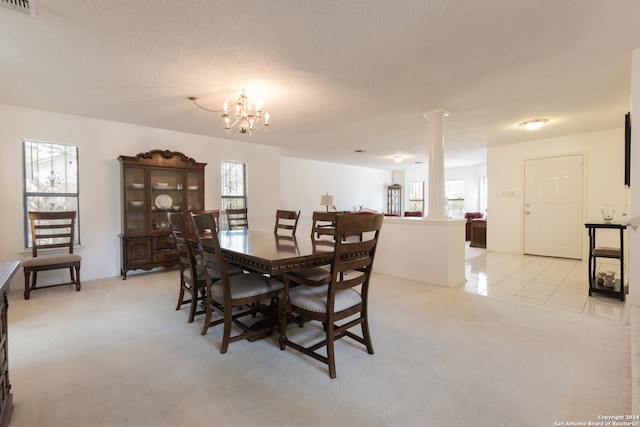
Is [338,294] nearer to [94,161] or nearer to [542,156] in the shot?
[94,161]

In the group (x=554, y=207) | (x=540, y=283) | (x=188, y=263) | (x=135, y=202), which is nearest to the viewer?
(x=188, y=263)

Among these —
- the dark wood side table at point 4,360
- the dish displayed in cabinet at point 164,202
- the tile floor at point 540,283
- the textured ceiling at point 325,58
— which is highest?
the textured ceiling at point 325,58

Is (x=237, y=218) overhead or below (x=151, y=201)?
below

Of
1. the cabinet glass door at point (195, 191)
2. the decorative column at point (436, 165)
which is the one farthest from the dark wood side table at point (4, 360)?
the decorative column at point (436, 165)

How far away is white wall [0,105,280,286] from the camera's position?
3.59 meters

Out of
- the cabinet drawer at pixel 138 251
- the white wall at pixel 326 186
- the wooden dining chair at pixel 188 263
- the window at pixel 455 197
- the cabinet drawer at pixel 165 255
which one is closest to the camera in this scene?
the wooden dining chair at pixel 188 263

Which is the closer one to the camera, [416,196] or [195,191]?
[195,191]

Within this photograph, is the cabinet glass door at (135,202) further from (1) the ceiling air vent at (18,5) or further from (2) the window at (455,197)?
(2) the window at (455,197)

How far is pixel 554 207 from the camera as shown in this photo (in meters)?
5.59

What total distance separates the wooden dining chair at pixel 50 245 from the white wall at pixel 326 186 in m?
4.16

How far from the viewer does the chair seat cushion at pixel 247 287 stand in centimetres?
209

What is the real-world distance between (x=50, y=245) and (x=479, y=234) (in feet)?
26.4

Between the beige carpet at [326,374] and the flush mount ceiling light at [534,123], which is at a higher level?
the flush mount ceiling light at [534,123]

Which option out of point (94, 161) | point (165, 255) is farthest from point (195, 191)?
point (94, 161)
